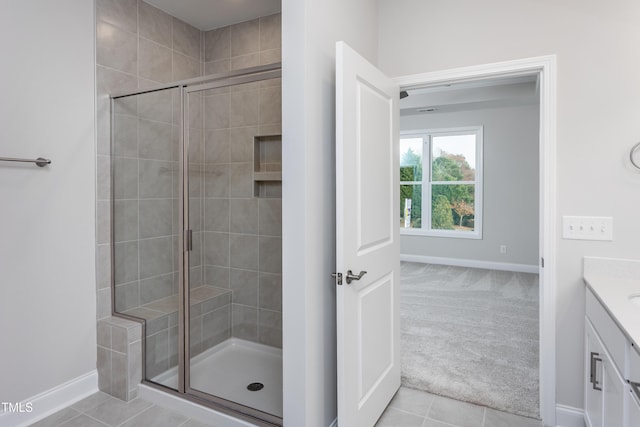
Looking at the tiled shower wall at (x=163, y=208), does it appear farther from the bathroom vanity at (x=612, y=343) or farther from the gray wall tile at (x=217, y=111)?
the bathroom vanity at (x=612, y=343)

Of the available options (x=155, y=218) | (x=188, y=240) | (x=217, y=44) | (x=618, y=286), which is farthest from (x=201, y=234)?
(x=618, y=286)

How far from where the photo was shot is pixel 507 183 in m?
5.98

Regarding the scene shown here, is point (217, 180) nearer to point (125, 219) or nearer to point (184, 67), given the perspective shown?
point (125, 219)

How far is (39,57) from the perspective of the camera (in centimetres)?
216

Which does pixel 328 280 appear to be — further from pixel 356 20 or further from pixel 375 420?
pixel 356 20

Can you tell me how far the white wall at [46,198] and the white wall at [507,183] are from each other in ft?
18.1

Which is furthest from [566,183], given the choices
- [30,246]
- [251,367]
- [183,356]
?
[30,246]

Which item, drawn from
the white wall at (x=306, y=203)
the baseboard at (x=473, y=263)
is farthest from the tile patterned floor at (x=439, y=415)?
the baseboard at (x=473, y=263)

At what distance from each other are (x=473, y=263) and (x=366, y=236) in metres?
5.03

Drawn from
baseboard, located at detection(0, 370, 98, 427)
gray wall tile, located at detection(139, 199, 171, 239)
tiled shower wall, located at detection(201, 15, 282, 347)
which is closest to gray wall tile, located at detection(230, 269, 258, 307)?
tiled shower wall, located at detection(201, 15, 282, 347)

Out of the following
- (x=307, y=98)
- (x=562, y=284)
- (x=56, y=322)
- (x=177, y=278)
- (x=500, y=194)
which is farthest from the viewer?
(x=500, y=194)

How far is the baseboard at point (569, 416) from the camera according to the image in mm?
2033

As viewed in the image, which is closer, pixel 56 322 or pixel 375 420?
pixel 375 420

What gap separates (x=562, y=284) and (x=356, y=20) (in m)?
1.84
